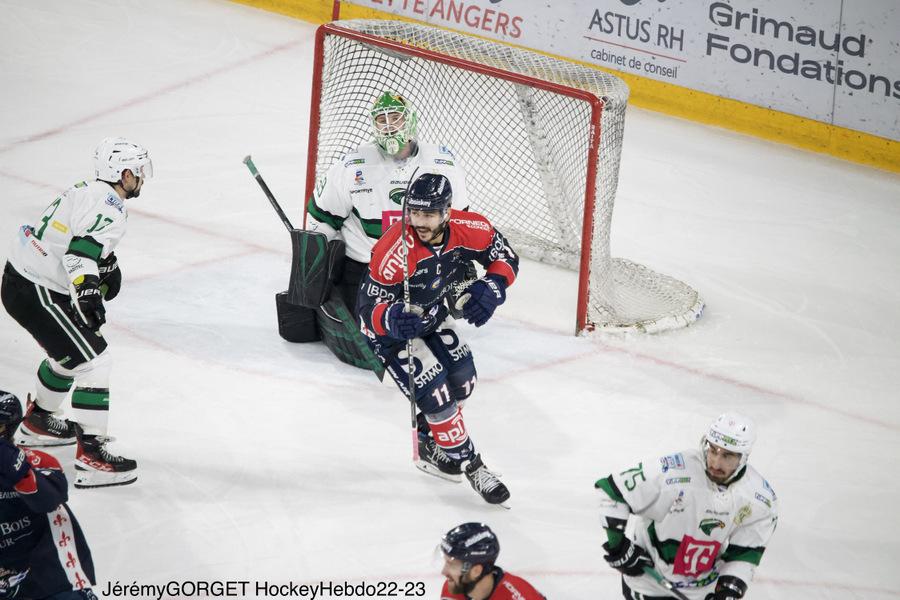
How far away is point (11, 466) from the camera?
11.6 ft

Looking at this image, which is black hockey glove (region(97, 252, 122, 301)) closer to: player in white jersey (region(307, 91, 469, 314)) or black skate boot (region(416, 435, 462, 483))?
player in white jersey (region(307, 91, 469, 314))

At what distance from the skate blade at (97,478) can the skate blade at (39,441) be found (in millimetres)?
272

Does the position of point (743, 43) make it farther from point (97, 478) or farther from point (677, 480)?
point (677, 480)

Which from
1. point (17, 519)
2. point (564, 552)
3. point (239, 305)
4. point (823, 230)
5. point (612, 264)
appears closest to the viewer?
point (17, 519)

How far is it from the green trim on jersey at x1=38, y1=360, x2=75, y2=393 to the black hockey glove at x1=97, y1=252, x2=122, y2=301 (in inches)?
13.0

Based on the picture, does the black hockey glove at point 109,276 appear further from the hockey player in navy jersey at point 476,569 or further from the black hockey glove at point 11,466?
the hockey player in navy jersey at point 476,569

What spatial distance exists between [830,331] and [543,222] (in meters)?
1.57

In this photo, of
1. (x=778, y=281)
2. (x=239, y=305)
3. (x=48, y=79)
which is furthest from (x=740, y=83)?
(x=48, y=79)

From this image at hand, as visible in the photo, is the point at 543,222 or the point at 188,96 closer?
the point at 543,222

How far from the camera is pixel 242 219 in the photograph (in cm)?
734

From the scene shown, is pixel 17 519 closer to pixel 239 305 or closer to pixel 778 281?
pixel 239 305

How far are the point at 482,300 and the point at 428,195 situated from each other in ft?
1.49

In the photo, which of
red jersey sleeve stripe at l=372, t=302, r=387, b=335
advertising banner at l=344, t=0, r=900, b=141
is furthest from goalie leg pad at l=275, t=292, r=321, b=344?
advertising banner at l=344, t=0, r=900, b=141

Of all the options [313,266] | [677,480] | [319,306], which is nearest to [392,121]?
[313,266]
